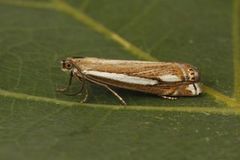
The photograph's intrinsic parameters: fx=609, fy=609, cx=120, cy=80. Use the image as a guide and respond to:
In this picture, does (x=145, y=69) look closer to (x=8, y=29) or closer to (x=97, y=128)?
(x=97, y=128)

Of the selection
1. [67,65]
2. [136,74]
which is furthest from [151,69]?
[67,65]

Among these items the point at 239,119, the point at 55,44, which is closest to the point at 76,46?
the point at 55,44

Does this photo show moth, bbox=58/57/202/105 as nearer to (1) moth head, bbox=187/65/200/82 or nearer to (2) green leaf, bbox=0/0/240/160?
(1) moth head, bbox=187/65/200/82

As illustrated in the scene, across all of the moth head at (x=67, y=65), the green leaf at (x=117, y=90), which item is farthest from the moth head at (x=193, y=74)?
the moth head at (x=67, y=65)

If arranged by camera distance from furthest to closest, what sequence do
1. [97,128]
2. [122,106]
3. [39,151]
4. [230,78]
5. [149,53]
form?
[149,53], [230,78], [122,106], [97,128], [39,151]

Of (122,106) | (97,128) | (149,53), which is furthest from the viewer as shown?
(149,53)

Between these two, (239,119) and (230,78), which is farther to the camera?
(230,78)
